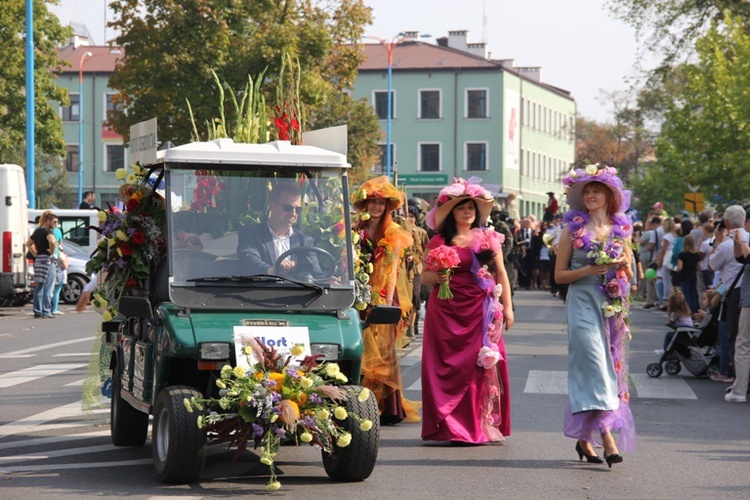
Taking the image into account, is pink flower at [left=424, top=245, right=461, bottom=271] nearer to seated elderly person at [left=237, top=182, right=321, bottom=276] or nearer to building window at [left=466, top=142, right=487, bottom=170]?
seated elderly person at [left=237, top=182, right=321, bottom=276]

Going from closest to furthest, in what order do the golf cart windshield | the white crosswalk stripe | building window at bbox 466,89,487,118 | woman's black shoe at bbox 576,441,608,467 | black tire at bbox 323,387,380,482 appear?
black tire at bbox 323,387,380,482 < the golf cart windshield < woman's black shoe at bbox 576,441,608,467 < the white crosswalk stripe < building window at bbox 466,89,487,118

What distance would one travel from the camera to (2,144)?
45781mm

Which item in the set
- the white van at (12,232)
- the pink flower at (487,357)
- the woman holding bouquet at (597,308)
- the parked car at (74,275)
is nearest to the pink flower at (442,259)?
the pink flower at (487,357)

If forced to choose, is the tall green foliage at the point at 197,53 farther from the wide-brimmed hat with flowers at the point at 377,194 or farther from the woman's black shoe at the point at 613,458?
the woman's black shoe at the point at 613,458

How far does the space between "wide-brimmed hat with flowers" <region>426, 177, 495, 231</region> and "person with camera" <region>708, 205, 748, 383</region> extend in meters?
4.09

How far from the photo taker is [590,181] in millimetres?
9664

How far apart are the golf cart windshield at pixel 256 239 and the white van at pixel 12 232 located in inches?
751

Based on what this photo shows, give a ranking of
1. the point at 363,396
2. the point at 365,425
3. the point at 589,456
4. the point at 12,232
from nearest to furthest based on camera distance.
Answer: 1. the point at 365,425
2. the point at 363,396
3. the point at 589,456
4. the point at 12,232

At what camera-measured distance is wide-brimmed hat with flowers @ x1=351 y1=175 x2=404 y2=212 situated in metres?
11.6

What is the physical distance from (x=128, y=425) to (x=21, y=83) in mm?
38373

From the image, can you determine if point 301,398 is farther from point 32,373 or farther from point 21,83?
point 21,83

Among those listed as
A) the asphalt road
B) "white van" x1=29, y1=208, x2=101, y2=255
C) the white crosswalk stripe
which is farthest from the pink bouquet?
"white van" x1=29, y1=208, x2=101, y2=255

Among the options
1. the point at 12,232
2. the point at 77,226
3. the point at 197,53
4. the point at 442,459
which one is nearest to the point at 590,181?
the point at 442,459

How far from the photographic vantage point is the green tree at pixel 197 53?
4106 cm
